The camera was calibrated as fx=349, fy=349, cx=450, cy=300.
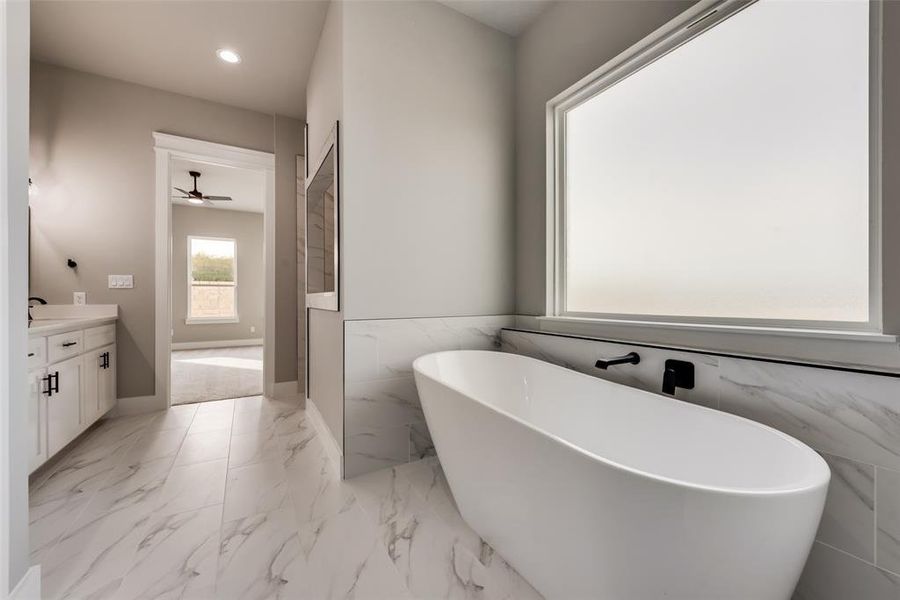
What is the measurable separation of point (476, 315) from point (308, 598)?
1511 mm

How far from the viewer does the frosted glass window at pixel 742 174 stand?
Answer: 109 cm

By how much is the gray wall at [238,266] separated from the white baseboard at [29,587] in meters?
5.96

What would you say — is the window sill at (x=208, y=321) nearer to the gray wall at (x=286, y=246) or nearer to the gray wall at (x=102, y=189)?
the gray wall at (x=102, y=189)

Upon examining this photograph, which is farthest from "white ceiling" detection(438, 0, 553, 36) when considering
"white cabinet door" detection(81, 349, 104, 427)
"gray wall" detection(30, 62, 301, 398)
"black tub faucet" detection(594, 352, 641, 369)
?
"white cabinet door" detection(81, 349, 104, 427)

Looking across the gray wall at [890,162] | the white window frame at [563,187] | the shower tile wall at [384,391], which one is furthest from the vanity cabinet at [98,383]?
the gray wall at [890,162]

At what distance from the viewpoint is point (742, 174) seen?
133cm

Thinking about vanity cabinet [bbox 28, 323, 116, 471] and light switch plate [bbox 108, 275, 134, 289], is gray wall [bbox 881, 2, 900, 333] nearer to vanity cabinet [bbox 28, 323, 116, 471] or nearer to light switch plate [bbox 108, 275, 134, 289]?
vanity cabinet [bbox 28, 323, 116, 471]

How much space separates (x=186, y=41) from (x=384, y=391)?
2673 mm

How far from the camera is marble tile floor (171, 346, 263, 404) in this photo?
3299 mm

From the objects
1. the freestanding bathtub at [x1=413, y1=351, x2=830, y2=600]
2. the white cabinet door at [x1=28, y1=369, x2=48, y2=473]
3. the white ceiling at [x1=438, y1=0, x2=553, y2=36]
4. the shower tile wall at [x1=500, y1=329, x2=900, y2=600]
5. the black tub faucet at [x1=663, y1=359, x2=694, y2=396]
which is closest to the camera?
the freestanding bathtub at [x1=413, y1=351, x2=830, y2=600]

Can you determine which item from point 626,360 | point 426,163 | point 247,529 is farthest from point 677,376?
point 247,529

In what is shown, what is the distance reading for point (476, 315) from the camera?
86.2 inches

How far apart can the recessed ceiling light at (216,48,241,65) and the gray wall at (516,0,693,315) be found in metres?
1.97

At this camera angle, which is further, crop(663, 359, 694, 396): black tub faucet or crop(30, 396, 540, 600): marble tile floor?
crop(663, 359, 694, 396): black tub faucet
